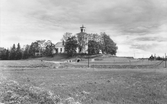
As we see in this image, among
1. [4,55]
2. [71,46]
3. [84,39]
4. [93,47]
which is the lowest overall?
[4,55]

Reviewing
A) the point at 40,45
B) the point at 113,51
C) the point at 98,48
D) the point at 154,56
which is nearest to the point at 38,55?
the point at 40,45

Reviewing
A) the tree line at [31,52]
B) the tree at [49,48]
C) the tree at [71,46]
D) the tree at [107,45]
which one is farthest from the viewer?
the tree line at [31,52]

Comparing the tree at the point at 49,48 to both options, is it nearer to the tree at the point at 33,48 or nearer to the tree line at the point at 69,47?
the tree line at the point at 69,47

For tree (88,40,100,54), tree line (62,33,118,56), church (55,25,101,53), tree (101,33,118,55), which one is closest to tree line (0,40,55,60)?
tree line (62,33,118,56)

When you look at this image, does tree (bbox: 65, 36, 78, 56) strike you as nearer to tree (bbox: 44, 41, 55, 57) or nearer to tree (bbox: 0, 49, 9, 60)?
tree (bbox: 44, 41, 55, 57)

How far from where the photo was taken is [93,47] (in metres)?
111

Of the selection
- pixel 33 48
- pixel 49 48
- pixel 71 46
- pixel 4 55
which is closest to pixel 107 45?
pixel 71 46

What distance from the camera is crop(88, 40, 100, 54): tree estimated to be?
11056cm

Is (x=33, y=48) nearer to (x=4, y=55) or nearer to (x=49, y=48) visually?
(x=49, y=48)

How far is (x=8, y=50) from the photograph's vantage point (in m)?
141

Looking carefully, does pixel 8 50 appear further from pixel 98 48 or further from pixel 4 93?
pixel 4 93

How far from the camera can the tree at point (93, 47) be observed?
110562 mm

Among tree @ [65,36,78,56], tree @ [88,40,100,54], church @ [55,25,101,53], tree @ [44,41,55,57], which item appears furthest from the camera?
tree @ [44,41,55,57]

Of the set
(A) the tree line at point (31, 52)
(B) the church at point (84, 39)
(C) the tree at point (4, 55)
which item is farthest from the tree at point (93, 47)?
(C) the tree at point (4, 55)
